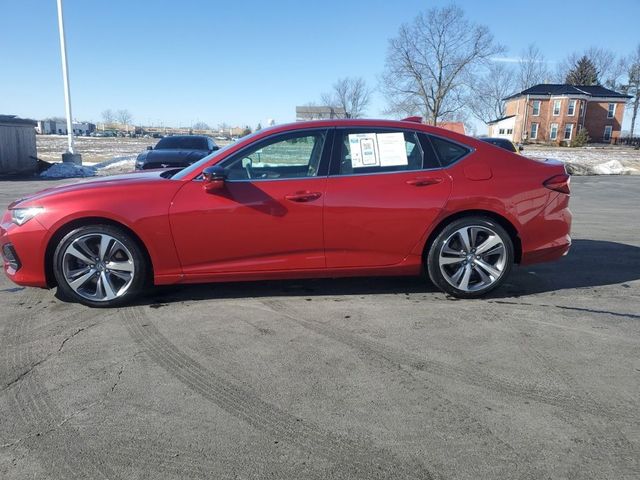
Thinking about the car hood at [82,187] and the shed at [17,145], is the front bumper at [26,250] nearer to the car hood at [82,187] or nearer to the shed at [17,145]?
the car hood at [82,187]

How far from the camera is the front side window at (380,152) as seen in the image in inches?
168

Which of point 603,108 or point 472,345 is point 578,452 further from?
point 603,108

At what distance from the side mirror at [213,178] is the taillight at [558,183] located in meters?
2.88

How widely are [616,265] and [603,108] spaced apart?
204 feet

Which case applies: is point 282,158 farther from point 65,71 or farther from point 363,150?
point 65,71

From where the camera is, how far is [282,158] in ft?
14.1

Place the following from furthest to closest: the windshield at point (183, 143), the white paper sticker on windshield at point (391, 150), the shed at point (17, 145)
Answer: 1. the shed at point (17, 145)
2. the windshield at point (183, 143)
3. the white paper sticker on windshield at point (391, 150)

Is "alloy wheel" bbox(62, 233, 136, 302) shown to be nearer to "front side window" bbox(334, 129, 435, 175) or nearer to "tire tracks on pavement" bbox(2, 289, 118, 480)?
"tire tracks on pavement" bbox(2, 289, 118, 480)

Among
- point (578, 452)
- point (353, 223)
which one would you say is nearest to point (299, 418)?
point (578, 452)

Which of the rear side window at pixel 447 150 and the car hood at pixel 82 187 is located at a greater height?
the rear side window at pixel 447 150

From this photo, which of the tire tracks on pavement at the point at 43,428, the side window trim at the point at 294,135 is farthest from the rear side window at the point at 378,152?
the tire tracks on pavement at the point at 43,428

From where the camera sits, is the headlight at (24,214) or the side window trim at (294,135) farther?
the side window trim at (294,135)

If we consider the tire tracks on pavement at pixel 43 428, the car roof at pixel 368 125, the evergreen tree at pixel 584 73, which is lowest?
the tire tracks on pavement at pixel 43 428

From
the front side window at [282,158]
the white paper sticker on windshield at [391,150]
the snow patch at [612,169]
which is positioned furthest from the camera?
the snow patch at [612,169]
